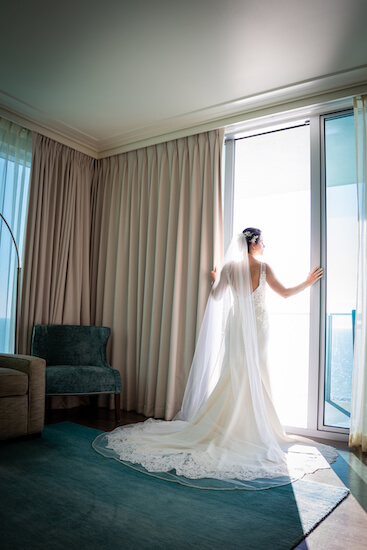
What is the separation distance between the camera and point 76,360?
4422 millimetres

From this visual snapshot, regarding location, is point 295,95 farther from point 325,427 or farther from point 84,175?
point 325,427

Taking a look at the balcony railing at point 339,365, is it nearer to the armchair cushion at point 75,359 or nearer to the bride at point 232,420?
the bride at point 232,420

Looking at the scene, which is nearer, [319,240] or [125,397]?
[319,240]

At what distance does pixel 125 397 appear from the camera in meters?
4.65

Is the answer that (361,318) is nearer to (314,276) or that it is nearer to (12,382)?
(314,276)

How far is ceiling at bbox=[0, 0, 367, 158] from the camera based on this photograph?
2.85m

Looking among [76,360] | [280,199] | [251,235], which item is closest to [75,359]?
[76,360]

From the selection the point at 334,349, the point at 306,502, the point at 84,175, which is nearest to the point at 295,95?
the point at 334,349

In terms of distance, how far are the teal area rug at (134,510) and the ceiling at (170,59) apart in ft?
9.65

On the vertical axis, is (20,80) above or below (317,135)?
above

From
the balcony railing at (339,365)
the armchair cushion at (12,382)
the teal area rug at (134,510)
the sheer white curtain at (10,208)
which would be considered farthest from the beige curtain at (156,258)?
the teal area rug at (134,510)

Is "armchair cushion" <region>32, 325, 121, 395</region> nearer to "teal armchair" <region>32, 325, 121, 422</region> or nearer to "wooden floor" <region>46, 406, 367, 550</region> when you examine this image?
"teal armchair" <region>32, 325, 121, 422</region>

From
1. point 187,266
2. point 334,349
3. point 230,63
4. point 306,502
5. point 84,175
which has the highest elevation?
point 230,63

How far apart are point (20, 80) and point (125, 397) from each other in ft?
10.7
